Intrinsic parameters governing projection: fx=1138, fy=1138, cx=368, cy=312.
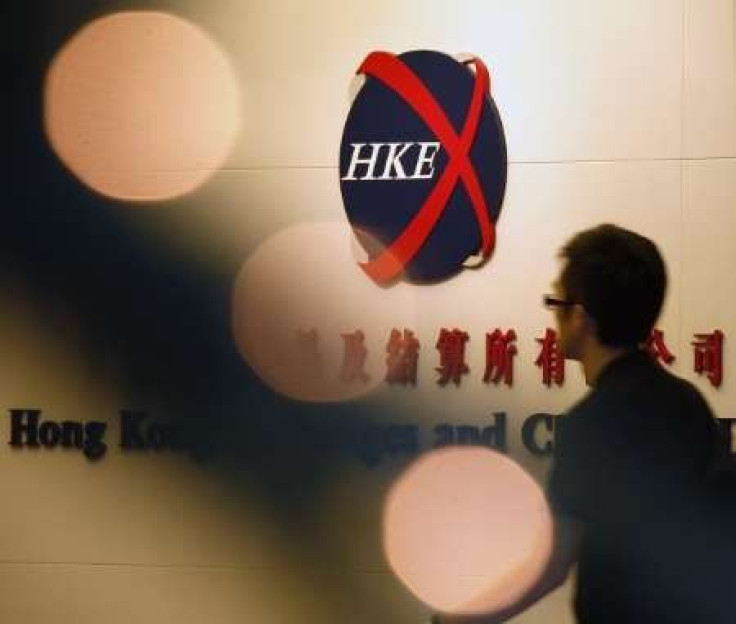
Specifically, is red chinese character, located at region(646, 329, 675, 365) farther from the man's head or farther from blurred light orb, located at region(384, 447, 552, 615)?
the man's head

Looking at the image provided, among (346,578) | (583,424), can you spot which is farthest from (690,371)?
(583,424)

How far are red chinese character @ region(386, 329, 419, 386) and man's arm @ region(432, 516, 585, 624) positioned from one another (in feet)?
6.45

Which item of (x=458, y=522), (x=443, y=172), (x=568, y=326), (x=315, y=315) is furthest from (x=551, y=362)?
(x=568, y=326)

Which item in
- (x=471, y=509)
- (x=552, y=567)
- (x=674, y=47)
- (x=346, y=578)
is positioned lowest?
(x=346, y=578)

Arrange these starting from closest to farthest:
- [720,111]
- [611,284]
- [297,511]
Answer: [611,284] < [720,111] < [297,511]

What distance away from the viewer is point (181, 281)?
470 centimetres

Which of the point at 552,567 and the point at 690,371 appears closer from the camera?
the point at 552,567

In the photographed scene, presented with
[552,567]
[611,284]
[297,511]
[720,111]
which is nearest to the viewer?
[552,567]

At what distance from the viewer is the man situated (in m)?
2.52

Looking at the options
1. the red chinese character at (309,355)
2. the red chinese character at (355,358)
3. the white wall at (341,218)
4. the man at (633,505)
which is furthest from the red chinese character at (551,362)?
the man at (633,505)

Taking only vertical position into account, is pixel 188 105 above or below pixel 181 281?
above

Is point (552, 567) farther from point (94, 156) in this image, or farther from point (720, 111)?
point (94, 156)

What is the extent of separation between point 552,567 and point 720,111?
2.41 m

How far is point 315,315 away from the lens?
4586mm
